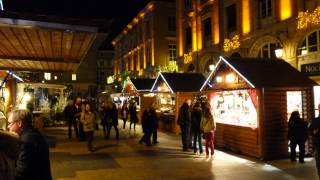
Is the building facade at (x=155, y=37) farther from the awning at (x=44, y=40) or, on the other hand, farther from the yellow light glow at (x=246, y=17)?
the awning at (x=44, y=40)

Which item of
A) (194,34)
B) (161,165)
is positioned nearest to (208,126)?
(161,165)

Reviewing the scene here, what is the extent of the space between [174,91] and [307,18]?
735 cm

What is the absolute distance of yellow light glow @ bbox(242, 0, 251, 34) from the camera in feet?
69.0

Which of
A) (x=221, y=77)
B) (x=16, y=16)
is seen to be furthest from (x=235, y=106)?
(x=16, y=16)

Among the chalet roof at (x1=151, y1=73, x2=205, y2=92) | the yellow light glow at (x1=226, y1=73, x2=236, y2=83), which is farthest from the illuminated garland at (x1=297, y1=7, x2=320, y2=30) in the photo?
the chalet roof at (x1=151, y1=73, x2=205, y2=92)

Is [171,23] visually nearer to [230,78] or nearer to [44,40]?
[230,78]

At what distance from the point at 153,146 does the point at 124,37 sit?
43246 mm

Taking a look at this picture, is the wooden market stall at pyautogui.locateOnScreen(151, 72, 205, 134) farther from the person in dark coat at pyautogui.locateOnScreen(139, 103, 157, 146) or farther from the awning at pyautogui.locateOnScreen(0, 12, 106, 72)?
the awning at pyautogui.locateOnScreen(0, 12, 106, 72)

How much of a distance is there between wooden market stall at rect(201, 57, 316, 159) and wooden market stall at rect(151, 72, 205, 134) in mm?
5543

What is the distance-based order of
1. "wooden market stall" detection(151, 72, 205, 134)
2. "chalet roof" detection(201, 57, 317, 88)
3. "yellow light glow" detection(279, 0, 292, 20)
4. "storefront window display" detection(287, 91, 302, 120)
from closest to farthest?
"chalet roof" detection(201, 57, 317, 88), "storefront window display" detection(287, 91, 302, 120), "yellow light glow" detection(279, 0, 292, 20), "wooden market stall" detection(151, 72, 205, 134)

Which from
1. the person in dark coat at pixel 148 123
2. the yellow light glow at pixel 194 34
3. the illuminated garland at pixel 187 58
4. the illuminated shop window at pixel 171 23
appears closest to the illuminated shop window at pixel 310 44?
the person in dark coat at pixel 148 123

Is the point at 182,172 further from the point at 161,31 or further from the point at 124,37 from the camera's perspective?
the point at 124,37

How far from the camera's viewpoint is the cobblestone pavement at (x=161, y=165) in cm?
944

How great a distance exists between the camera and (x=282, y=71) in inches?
498
